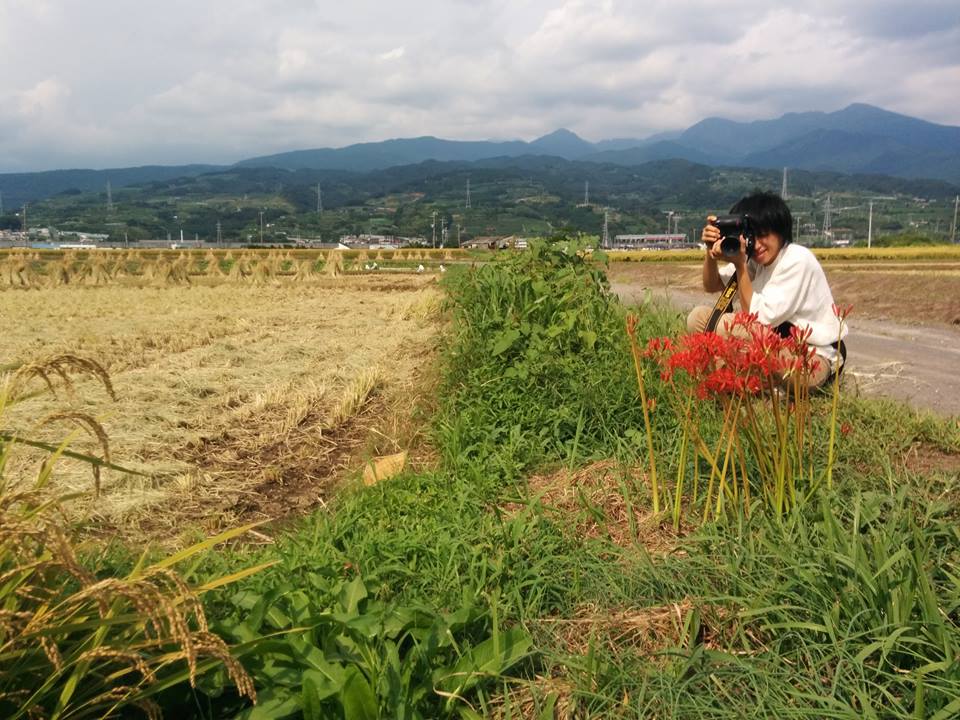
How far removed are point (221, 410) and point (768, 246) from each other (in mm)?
4052

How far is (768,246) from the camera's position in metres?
4.54

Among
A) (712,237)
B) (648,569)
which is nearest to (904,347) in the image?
(712,237)

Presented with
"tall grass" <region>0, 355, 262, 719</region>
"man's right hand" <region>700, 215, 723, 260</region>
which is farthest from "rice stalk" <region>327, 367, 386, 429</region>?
"tall grass" <region>0, 355, 262, 719</region>

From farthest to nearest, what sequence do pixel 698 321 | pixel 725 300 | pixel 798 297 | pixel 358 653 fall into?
pixel 698 321 < pixel 725 300 < pixel 798 297 < pixel 358 653

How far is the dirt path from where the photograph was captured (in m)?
5.67

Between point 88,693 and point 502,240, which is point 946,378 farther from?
point 88,693

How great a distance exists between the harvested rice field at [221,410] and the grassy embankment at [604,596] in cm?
64

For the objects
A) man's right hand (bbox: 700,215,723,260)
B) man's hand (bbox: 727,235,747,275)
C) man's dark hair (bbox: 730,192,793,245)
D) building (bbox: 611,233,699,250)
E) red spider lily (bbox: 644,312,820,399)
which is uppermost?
man's dark hair (bbox: 730,192,793,245)

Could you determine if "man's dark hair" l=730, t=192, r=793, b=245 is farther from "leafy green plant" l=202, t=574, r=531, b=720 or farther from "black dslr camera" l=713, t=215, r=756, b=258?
"leafy green plant" l=202, t=574, r=531, b=720

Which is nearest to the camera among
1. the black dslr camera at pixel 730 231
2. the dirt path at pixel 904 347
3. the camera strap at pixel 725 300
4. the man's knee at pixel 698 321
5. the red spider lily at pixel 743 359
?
the red spider lily at pixel 743 359

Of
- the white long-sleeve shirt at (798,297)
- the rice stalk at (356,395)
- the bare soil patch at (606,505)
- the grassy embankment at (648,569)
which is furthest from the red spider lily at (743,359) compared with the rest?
the rice stalk at (356,395)

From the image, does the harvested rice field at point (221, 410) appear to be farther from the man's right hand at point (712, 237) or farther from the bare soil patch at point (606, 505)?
the man's right hand at point (712, 237)

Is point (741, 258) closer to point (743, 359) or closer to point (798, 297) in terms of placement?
point (798, 297)

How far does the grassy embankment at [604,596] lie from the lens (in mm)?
2018
